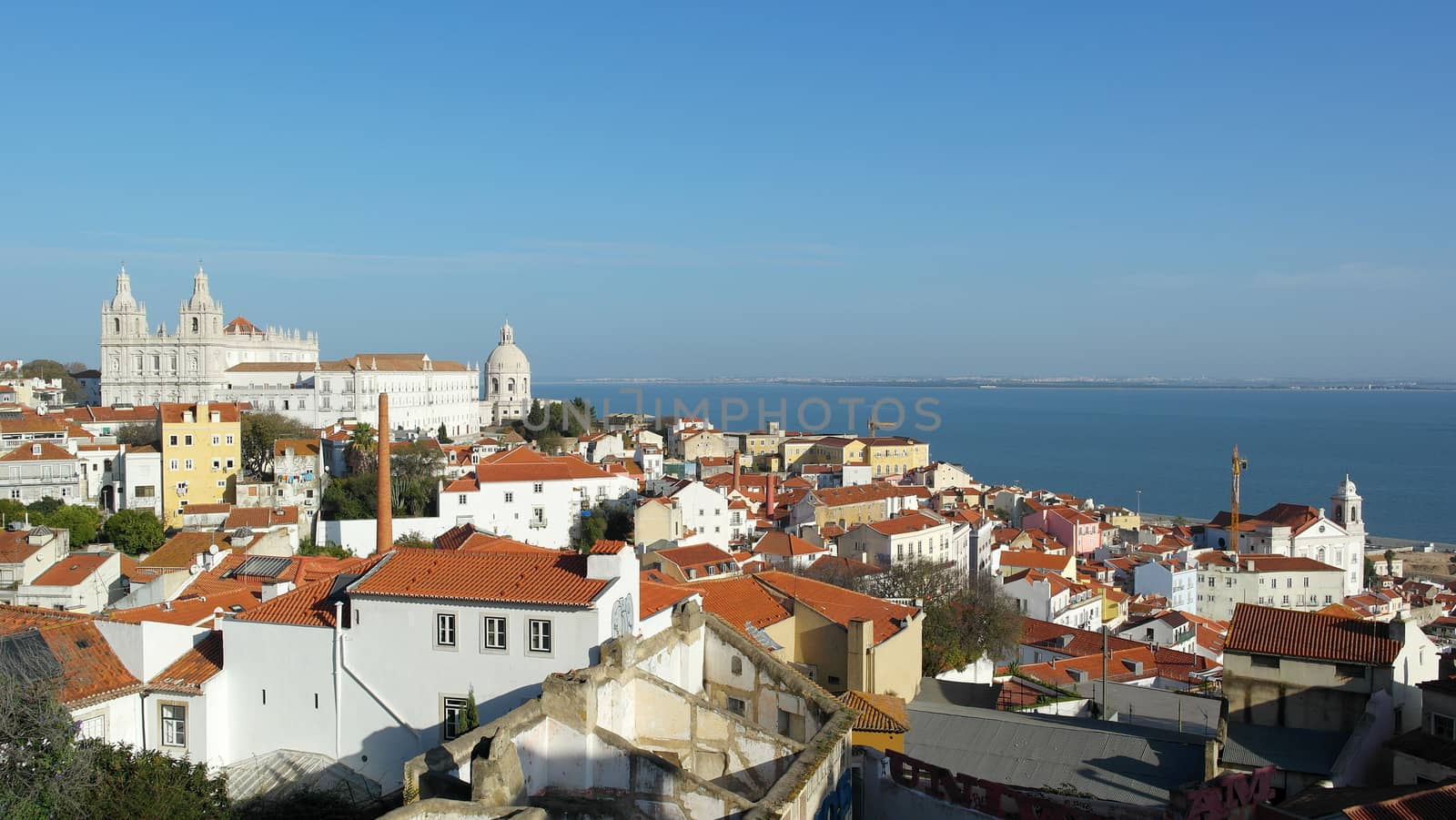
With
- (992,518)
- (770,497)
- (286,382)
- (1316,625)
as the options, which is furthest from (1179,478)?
(1316,625)

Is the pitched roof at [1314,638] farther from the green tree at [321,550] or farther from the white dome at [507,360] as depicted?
the white dome at [507,360]

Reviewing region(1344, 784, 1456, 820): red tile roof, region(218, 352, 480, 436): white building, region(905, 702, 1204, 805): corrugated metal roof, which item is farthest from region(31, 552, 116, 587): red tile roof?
region(218, 352, 480, 436): white building

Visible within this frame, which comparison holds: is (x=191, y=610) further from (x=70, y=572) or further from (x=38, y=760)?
(x=70, y=572)

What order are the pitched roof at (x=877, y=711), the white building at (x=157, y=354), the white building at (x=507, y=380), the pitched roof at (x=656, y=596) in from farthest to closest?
the white building at (x=507, y=380) < the white building at (x=157, y=354) < the pitched roof at (x=877, y=711) < the pitched roof at (x=656, y=596)

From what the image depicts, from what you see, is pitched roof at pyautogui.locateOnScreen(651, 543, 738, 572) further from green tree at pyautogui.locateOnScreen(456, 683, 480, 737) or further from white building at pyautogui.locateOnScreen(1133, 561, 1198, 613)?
white building at pyautogui.locateOnScreen(1133, 561, 1198, 613)

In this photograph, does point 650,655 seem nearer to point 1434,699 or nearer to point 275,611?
point 275,611

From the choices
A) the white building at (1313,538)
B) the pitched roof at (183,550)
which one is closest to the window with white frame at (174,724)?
the pitched roof at (183,550)

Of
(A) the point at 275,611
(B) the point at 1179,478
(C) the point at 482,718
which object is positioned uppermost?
(A) the point at 275,611
